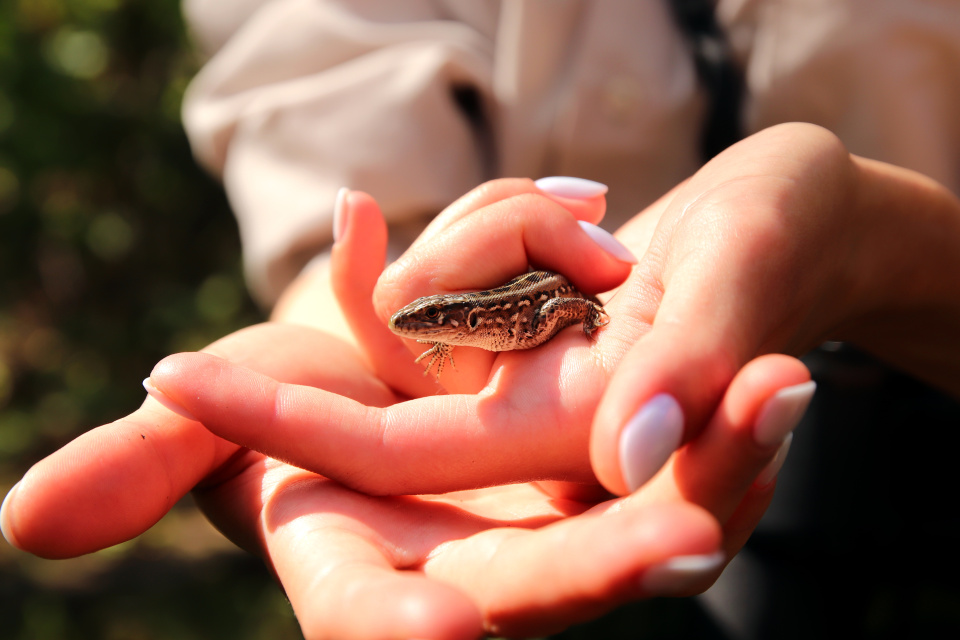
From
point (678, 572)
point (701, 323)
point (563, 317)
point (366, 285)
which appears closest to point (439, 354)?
point (366, 285)

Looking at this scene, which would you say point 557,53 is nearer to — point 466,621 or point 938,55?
point 938,55

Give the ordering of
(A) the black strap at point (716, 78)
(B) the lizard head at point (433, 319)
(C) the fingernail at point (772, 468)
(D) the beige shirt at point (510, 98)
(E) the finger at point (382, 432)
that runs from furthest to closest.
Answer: (A) the black strap at point (716, 78)
(D) the beige shirt at point (510, 98)
(B) the lizard head at point (433, 319)
(E) the finger at point (382, 432)
(C) the fingernail at point (772, 468)

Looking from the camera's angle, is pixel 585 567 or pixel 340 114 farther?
pixel 340 114

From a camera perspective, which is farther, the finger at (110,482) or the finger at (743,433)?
the finger at (110,482)

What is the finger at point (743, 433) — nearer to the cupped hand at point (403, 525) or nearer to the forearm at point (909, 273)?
the cupped hand at point (403, 525)

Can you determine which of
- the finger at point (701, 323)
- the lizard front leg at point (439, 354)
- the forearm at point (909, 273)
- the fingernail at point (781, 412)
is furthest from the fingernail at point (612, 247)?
the fingernail at point (781, 412)

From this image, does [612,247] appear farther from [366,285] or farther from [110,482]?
[110,482]

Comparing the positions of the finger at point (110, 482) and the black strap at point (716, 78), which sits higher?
the black strap at point (716, 78)
